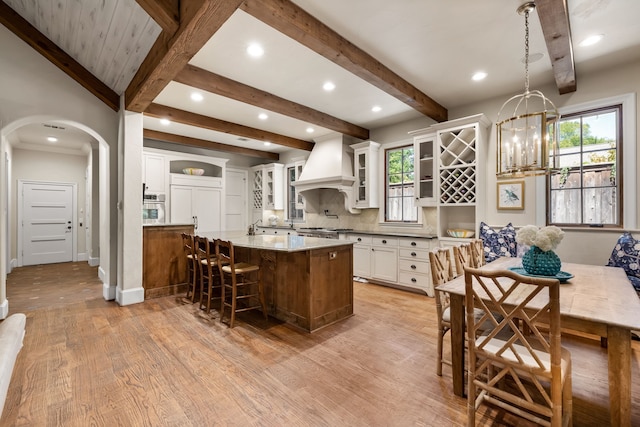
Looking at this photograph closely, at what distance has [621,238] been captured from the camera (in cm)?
294

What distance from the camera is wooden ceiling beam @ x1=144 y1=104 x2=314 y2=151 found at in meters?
4.42

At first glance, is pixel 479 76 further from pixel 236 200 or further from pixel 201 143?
pixel 236 200

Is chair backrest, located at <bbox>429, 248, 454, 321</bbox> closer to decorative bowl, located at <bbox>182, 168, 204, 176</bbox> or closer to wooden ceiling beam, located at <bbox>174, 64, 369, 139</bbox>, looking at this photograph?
wooden ceiling beam, located at <bbox>174, 64, 369, 139</bbox>

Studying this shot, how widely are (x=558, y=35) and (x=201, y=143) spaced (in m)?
6.19

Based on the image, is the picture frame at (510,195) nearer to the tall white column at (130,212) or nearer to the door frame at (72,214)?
the tall white column at (130,212)

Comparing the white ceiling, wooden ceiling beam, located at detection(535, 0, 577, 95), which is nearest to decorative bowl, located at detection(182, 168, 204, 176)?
the white ceiling

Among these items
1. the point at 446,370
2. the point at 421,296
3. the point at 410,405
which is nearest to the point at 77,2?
the point at 410,405

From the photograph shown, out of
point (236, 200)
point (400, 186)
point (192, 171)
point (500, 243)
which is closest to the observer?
point (500, 243)

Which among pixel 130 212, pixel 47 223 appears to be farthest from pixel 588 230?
pixel 47 223

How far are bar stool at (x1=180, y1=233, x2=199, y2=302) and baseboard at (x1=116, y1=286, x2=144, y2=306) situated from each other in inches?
23.1

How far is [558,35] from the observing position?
7.72ft

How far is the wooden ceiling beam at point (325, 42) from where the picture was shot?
208 centimetres

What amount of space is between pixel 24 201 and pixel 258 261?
21.8 feet

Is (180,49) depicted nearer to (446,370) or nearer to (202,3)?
(202,3)
